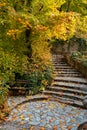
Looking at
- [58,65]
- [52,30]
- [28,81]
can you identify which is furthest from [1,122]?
[58,65]

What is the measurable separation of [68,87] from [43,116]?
4077 mm

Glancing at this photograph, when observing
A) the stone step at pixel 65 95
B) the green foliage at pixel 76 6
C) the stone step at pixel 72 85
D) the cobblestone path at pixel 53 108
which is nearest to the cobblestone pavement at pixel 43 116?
the cobblestone path at pixel 53 108

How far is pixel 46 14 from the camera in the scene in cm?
1380

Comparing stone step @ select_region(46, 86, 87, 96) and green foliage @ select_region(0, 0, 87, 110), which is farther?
stone step @ select_region(46, 86, 87, 96)

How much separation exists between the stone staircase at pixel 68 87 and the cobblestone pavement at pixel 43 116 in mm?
675

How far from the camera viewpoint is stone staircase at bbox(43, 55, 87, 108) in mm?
12852

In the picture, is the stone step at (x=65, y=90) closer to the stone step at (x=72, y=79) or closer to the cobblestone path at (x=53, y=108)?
the cobblestone path at (x=53, y=108)

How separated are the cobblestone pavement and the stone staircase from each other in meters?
0.68

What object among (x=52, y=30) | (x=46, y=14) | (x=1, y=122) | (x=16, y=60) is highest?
(x=46, y=14)

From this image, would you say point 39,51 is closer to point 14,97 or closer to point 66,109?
point 14,97

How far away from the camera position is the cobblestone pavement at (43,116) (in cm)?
953

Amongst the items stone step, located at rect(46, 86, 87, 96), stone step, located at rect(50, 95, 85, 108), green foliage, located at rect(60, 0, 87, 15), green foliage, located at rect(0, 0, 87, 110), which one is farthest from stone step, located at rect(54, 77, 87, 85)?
green foliage, located at rect(60, 0, 87, 15)

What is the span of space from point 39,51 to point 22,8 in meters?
2.58

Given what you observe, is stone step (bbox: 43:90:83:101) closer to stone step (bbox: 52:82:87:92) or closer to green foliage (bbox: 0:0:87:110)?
green foliage (bbox: 0:0:87:110)
